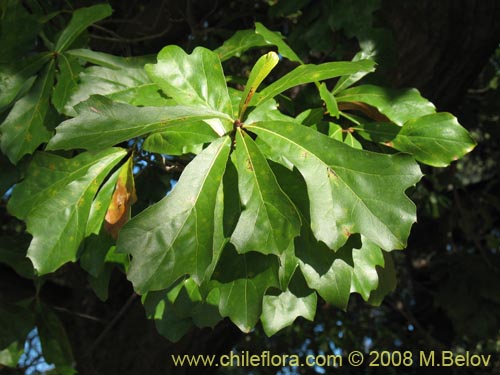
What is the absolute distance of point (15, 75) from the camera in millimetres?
1653

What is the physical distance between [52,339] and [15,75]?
0.97m

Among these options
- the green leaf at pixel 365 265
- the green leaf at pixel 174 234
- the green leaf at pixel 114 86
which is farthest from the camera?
the green leaf at pixel 114 86

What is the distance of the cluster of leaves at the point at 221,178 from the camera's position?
1143mm

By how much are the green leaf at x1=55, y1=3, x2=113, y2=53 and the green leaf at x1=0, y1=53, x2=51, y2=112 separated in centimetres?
5

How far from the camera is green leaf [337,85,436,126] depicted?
60.4 inches

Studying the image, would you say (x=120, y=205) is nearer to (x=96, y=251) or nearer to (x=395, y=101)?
(x=96, y=251)

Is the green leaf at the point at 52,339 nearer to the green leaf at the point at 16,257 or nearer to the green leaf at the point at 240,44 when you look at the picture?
the green leaf at the point at 16,257

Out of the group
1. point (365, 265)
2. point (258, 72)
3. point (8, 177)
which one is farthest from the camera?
point (8, 177)

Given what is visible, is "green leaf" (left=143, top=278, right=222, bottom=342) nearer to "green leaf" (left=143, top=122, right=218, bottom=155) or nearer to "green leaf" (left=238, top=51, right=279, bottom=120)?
"green leaf" (left=143, top=122, right=218, bottom=155)

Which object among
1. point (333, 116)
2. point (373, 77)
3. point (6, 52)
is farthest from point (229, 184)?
point (6, 52)

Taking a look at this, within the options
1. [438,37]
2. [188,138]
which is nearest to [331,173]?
[188,138]

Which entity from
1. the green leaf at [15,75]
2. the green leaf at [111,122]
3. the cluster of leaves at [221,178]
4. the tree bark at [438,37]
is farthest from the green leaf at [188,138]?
the tree bark at [438,37]

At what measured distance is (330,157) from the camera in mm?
1173

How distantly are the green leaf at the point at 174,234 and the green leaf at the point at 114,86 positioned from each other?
400mm
